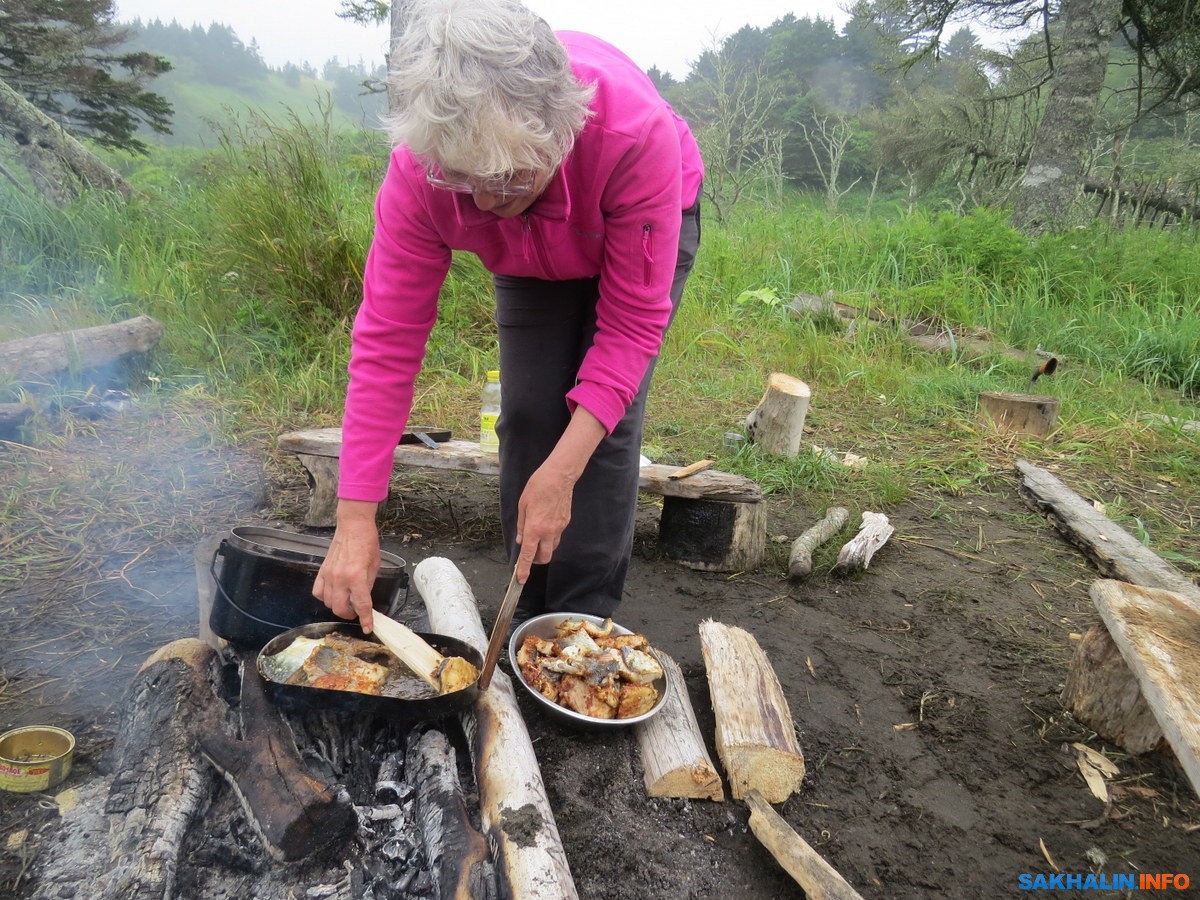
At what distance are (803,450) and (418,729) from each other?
3.26 meters

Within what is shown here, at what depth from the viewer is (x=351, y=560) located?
5.76 feet

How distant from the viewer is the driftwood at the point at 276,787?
4.90 ft

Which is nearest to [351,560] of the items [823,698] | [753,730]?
[753,730]

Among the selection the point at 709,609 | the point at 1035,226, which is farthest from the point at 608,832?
the point at 1035,226

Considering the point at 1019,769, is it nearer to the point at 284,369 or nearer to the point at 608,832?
the point at 608,832

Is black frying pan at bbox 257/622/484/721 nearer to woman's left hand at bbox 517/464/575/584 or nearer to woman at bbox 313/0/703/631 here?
woman at bbox 313/0/703/631

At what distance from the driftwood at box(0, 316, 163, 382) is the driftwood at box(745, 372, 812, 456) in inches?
147

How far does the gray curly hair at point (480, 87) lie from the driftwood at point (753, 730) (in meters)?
1.53

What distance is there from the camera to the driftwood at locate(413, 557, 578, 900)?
1.45 meters

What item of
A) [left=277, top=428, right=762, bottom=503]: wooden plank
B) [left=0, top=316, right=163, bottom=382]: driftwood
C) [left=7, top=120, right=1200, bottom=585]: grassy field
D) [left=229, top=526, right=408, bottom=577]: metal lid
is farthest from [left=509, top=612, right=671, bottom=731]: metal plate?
[left=0, top=316, right=163, bottom=382]: driftwood

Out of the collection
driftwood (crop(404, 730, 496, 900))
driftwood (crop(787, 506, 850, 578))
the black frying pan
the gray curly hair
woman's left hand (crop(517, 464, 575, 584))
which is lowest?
driftwood (crop(787, 506, 850, 578))

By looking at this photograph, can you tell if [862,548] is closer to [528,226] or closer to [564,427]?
[564,427]

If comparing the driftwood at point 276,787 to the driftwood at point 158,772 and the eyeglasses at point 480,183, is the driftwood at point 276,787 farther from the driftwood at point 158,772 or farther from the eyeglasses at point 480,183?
the eyeglasses at point 480,183

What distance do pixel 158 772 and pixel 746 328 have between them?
18.3 feet
